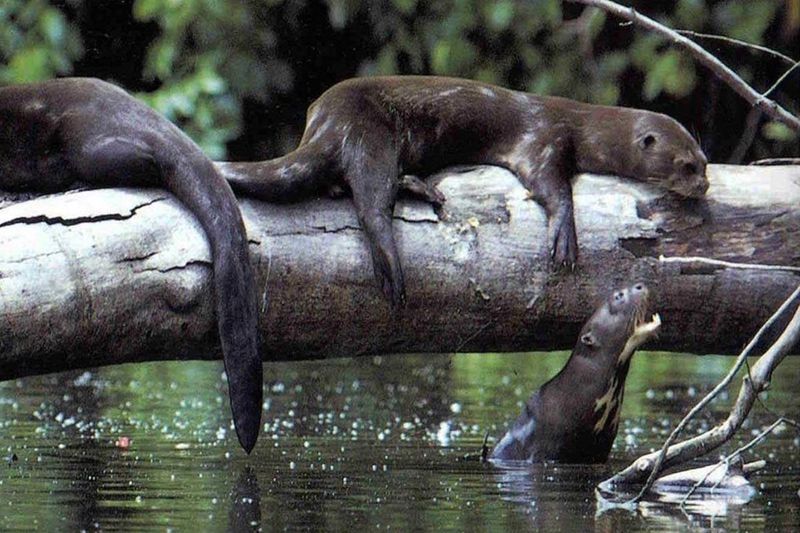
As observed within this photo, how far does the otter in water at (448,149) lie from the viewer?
142 inches

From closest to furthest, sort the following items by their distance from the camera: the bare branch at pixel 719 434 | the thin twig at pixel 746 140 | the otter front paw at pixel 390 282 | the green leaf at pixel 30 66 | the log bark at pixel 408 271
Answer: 1. the bare branch at pixel 719 434
2. the log bark at pixel 408 271
3. the otter front paw at pixel 390 282
4. the green leaf at pixel 30 66
5. the thin twig at pixel 746 140

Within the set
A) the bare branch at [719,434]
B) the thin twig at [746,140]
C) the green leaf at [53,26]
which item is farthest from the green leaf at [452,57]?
the bare branch at [719,434]

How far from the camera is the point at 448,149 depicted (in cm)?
399

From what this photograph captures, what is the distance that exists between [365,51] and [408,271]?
4344 mm

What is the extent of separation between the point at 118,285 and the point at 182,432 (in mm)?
920

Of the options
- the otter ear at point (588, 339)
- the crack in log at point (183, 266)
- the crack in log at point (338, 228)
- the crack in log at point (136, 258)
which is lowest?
the otter ear at point (588, 339)

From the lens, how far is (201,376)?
6.13 metres

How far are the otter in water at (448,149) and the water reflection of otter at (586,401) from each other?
0.24 meters

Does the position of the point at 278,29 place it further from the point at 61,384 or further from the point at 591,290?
the point at 591,290

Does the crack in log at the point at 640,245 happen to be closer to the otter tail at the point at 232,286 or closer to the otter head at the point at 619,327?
the otter head at the point at 619,327

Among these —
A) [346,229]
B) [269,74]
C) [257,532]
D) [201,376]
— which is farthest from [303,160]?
[269,74]

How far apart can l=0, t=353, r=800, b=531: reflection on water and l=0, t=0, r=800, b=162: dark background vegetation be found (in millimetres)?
1349

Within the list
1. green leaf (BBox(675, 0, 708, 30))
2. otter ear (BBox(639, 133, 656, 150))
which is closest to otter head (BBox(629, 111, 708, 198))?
otter ear (BBox(639, 133, 656, 150))

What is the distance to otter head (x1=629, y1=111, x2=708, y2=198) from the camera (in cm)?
385
